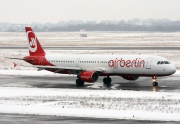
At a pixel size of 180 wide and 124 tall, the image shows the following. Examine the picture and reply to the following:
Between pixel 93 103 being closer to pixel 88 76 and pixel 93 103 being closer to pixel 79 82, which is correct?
pixel 88 76

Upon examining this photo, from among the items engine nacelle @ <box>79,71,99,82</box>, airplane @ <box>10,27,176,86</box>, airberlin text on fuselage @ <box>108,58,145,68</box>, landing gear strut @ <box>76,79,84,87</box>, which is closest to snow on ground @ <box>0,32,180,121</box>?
engine nacelle @ <box>79,71,99,82</box>

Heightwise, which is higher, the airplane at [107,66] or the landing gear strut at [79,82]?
the airplane at [107,66]

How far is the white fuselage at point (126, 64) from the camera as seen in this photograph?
49.2m

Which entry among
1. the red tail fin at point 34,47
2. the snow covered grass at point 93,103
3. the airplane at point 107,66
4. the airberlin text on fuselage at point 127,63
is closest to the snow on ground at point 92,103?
the snow covered grass at point 93,103

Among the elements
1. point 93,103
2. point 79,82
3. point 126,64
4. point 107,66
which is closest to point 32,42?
point 79,82

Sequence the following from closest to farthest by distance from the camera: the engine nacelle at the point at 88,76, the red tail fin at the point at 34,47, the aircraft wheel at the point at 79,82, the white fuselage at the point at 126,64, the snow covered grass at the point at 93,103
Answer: the snow covered grass at the point at 93,103, the engine nacelle at the point at 88,76, the white fuselage at the point at 126,64, the aircraft wheel at the point at 79,82, the red tail fin at the point at 34,47

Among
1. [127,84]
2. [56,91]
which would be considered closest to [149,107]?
[56,91]

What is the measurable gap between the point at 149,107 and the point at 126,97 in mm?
6037

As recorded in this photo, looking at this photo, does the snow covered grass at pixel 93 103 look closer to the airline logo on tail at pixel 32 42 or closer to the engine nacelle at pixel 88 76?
the engine nacelle at pixel 88 76

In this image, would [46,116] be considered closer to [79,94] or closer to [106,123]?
[106,123]

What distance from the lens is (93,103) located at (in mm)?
36406

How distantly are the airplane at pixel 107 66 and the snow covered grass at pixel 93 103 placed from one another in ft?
21.4

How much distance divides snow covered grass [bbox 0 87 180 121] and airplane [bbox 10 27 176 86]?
6.51m

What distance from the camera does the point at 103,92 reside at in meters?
43.5
